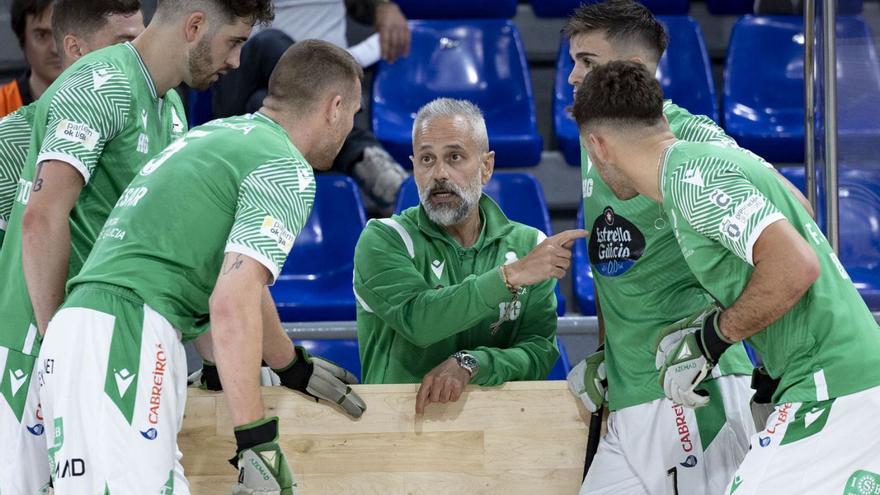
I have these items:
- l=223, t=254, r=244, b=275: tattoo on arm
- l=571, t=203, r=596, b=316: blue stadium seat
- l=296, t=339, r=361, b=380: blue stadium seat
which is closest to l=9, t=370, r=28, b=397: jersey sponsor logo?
l=223, t=254, r=244, b=275: tattoo on arm

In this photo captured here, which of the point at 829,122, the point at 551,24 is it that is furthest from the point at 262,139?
the point at 551,24

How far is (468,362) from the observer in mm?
4137

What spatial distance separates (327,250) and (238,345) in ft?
10.1

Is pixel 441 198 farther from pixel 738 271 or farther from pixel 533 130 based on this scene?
pixel 533 130

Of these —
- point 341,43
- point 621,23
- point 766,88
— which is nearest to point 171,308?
point 621,23

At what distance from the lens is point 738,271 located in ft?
10.7

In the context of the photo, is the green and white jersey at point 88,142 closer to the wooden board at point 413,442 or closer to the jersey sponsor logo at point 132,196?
the jersey sponsor logo at point 132,196

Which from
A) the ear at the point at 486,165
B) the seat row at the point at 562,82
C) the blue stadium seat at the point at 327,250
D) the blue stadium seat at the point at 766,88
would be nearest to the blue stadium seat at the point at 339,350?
the blue stadium seat at the point at 327,250

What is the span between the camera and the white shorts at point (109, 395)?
126 inches

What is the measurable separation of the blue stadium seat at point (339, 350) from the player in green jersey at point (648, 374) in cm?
154

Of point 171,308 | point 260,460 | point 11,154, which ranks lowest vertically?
point 260,460

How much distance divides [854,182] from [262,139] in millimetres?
2197

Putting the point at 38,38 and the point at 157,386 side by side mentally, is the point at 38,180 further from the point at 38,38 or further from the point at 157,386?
the point at 38,38

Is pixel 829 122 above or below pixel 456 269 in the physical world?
above
